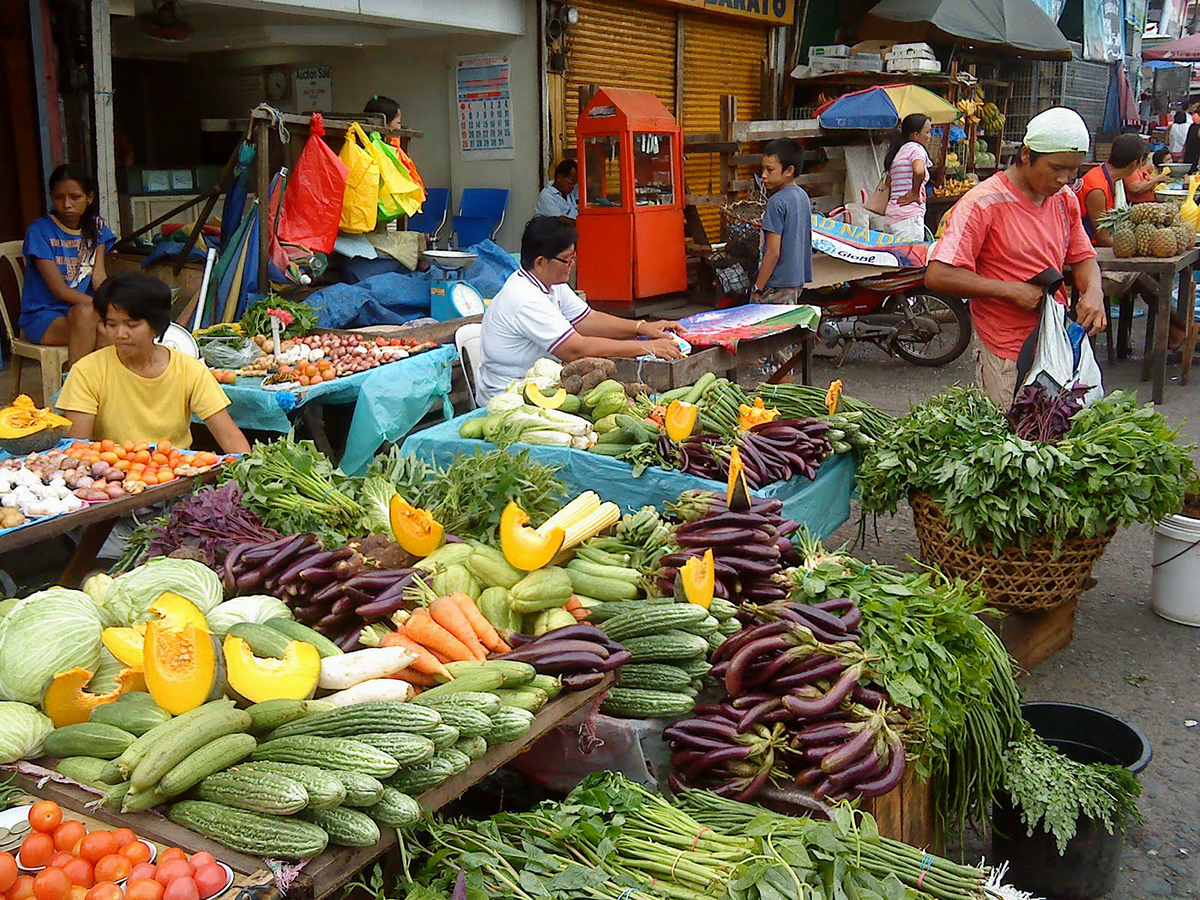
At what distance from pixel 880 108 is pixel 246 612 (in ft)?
37.0

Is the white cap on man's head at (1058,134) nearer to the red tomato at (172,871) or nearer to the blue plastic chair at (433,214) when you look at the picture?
the red tomato at (172,871)

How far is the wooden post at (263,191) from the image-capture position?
7203 mm

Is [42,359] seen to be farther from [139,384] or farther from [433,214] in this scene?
[433,214]

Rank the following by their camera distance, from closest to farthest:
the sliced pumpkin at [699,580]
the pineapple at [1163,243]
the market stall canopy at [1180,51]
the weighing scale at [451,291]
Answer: the sliced pumpkin at [699,580] < the weighing scale at [451,291] < the pineapple at [1163,243] < the market stall canopy at [1180,51]

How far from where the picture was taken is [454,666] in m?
2.51

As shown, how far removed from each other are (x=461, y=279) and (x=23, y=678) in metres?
5.99

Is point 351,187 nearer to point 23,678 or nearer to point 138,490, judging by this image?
point 138,490

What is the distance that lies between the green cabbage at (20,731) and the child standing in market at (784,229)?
7104 millimetres

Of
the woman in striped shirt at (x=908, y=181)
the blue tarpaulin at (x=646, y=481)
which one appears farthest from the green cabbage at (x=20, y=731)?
the woman in striped shirt at (x=908, y=181)

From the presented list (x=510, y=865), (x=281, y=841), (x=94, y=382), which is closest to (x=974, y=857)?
(x=510, y=865)

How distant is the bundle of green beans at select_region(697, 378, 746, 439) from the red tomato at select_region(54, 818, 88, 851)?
3153 millimetres

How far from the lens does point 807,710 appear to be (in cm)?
272

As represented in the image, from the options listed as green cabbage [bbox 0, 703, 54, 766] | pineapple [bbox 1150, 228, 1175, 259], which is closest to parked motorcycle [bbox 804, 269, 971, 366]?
pineapple [bbox 1150, 228, 1175, 259]

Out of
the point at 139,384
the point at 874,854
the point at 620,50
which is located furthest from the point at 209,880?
the point at 620,50
